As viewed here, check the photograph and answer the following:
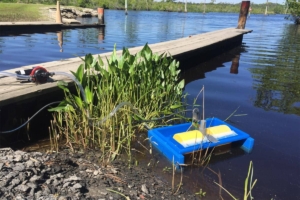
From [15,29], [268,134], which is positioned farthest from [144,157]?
[15,29]

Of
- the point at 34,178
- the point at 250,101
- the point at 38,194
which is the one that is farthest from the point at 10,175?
the point at 250,101

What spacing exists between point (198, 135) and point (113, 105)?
4.12ft

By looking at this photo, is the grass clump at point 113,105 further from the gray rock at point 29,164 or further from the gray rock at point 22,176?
the gray rock at point 22,176

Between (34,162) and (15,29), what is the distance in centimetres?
1461

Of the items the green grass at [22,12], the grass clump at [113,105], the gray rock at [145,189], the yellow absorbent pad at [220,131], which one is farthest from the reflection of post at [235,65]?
the green grass at [22,12]

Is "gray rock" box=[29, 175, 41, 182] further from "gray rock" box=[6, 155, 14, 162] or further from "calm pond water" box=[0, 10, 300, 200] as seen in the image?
"calm pond water" box=[0, 10, 300, 200]

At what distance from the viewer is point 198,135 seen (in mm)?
4047

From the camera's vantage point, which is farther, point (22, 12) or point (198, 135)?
point (22, 12)

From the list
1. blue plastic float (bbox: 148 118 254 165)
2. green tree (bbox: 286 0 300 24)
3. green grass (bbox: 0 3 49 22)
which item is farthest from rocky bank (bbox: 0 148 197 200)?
green tree (bbox: 286 0 300 24)

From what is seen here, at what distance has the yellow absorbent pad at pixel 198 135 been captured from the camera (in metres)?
3.90

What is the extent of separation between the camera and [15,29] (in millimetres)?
15477

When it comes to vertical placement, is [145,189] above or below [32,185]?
below

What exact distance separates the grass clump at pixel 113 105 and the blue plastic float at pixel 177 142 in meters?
0.29

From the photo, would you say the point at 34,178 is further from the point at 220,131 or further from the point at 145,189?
the point at 220,131
